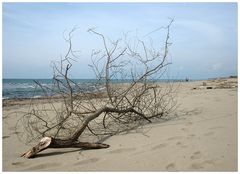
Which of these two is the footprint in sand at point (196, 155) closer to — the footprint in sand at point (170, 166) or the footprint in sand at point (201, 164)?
the footprint in sand at point (201, 164)

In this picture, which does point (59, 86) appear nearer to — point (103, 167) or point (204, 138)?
point (103, 167)

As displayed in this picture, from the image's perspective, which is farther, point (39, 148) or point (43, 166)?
point (39, 148)

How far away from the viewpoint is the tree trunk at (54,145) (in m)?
3.63

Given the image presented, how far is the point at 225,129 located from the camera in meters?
4.53

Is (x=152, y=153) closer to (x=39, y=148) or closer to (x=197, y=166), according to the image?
(x=197, y=166)

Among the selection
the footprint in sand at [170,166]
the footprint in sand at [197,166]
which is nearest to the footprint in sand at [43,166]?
the footprint in sand at [170,166]

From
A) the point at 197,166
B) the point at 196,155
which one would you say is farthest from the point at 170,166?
the point at 196,155

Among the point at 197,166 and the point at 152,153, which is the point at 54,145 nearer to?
the point at 152,153

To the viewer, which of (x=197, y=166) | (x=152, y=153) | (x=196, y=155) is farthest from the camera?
(x=152, y=153)

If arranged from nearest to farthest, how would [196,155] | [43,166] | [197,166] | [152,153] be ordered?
[197,166], [43,166], [196,155], [152,153]

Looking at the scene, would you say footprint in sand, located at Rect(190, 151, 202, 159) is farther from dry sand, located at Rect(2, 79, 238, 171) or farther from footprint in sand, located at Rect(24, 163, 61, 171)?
footprint in sand, located at Rect(24, 163, 61, 171)

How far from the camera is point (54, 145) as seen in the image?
3676 mm

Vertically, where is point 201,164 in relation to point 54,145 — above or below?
below

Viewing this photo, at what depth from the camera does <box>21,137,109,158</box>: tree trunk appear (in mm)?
3635
